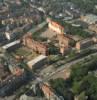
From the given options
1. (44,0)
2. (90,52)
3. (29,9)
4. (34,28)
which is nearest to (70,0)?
(44,0)

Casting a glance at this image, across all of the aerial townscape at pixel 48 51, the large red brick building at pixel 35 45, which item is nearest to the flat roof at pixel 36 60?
the aerial townscape at pixel 48 51

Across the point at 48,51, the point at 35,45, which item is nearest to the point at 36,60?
the point at 48,51

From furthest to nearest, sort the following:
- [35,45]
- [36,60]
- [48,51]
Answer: [35,45] < [48,51] < [36,60]

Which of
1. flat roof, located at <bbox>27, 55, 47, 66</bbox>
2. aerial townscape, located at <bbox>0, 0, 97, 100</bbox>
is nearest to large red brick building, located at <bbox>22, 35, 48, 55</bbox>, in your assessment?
aerial townscape, located at <bbox>0, 0, 97, 100</bbox>

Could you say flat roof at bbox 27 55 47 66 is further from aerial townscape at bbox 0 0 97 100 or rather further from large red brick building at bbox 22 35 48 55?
large red brick building at bbox 22 35 48 55

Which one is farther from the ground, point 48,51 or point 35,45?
point 35,45

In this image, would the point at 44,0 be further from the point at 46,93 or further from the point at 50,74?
the point at 46,93

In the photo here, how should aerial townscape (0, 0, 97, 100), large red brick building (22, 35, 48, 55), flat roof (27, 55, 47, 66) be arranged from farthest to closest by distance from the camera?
large red brick building (22, 35, 48, 55) → flat roof (27, 55, 47, 66) → aerial townscape (0, 0, 97, 100)

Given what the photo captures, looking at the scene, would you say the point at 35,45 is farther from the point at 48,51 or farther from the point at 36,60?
the point at 36,60
